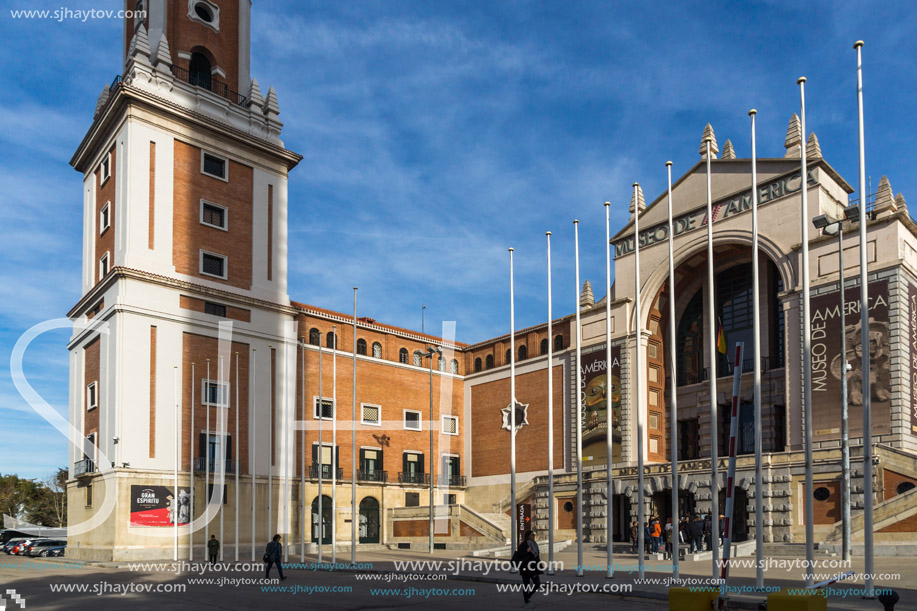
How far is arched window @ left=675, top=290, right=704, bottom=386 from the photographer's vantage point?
47.1m

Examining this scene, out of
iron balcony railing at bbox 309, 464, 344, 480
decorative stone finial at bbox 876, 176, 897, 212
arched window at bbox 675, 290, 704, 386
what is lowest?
iron balcony railing at bbox 309, 464, 344, 480

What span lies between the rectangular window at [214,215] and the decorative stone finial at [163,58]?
737cm

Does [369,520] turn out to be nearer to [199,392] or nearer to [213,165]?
[199,392]

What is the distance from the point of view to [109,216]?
45469mm

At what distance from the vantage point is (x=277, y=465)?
45.7 meters

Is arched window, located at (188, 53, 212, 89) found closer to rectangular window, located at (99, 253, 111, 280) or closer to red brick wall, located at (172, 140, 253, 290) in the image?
red brick wall, located at (172, 140, 253, 290)

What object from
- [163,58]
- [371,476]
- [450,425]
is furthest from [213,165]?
[450,425]

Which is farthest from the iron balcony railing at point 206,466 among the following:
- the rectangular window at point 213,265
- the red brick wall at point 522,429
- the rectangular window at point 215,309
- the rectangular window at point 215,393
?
the red brick wall at point 522,429

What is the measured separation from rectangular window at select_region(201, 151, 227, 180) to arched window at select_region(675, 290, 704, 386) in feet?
89.2

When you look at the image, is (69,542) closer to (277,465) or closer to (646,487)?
(277,465)

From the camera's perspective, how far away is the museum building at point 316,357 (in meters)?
37.1

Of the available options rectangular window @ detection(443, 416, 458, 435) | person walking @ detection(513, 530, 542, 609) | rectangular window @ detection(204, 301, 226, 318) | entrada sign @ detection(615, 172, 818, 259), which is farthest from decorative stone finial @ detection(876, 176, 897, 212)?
rectangular window @ detection(204, 301, 226, 318)

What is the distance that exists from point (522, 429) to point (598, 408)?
22.6 ft

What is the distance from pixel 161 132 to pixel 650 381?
29588 mm
